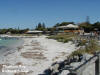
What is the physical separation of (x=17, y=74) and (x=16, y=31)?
105 m

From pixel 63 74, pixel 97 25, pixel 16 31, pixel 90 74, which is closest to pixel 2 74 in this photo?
pixel 63 74

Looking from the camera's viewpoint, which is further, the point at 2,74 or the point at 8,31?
the point at 8,31

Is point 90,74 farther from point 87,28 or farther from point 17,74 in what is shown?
point 87,28

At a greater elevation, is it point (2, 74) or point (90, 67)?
point (90, 67)

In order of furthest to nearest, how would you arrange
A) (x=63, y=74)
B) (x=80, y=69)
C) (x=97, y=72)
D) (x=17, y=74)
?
(x=17, y=74)
(x=63, y=74)
(x=97, y=72)
(x=80, y=69)

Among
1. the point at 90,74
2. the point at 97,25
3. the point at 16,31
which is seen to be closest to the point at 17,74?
the point at 90,74

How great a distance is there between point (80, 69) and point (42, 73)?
21.5ft

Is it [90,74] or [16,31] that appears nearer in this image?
[90,74]

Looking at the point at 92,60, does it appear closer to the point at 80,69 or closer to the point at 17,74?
the point at 80,69

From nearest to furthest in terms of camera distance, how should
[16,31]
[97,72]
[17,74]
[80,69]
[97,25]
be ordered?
[80,69], [97,72], [17,74], [97,25], [16,31]

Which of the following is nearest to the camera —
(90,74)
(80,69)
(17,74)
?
(80,69)

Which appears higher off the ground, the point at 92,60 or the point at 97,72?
the point at 92,60

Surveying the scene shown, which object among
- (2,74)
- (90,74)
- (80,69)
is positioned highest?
(80,69)

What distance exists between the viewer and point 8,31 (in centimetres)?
11838
